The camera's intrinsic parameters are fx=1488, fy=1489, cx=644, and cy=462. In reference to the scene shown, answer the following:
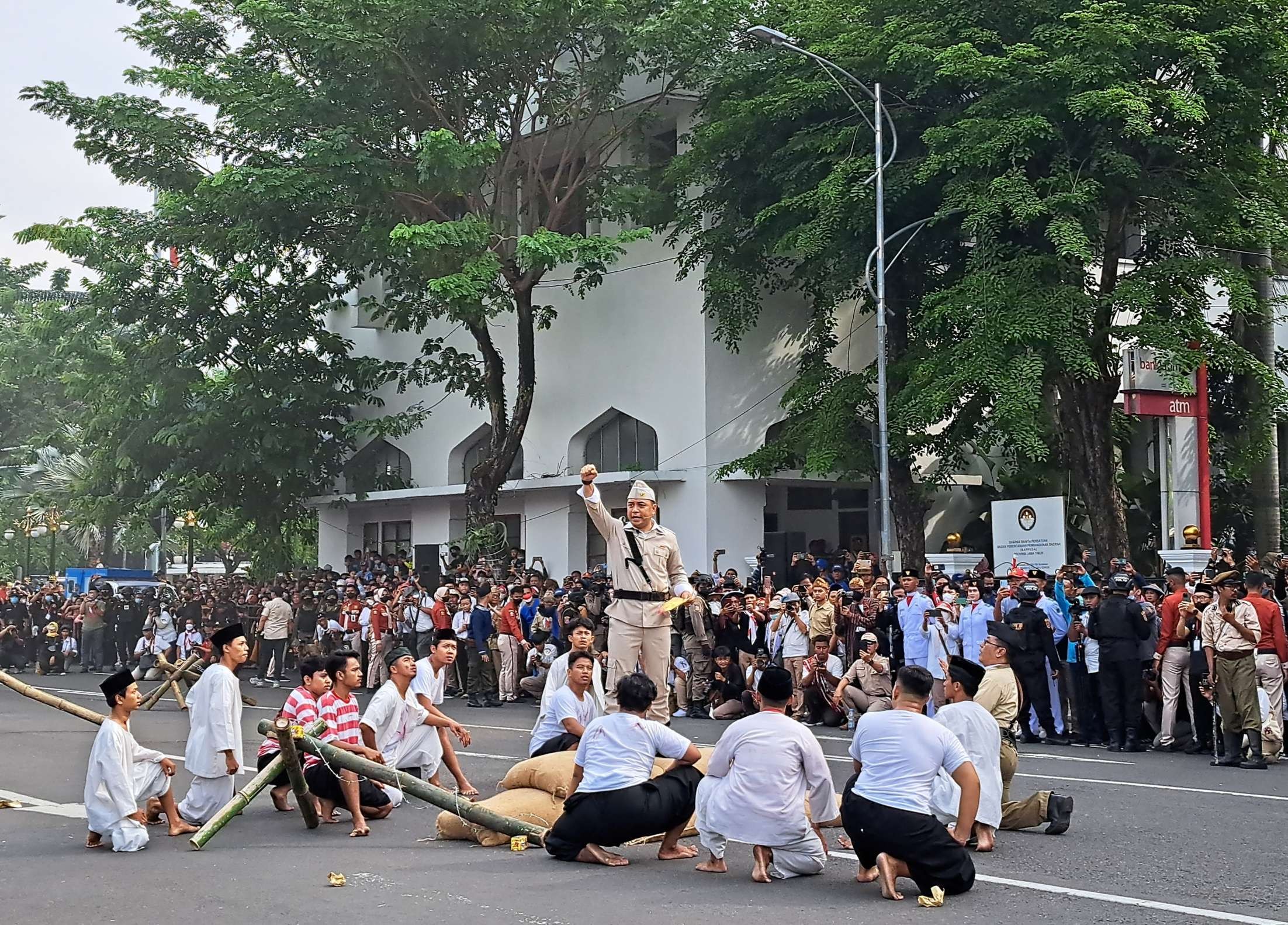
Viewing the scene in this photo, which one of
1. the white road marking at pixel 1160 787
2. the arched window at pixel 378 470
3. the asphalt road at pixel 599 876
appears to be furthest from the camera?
the arched window at pixel 378 470

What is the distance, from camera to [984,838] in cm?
930

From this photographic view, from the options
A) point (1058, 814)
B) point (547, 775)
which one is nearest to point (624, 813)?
point (547, 775)

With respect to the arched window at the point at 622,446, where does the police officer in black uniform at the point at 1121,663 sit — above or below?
below

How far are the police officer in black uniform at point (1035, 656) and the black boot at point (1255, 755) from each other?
8.44ft

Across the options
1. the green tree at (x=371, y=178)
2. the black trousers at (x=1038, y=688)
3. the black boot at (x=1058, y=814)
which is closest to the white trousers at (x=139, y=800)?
the black boot at (x=1058, y=814)

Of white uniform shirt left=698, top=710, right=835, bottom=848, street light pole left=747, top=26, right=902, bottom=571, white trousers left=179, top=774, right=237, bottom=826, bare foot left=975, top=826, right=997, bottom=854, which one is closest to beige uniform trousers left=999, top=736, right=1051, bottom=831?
bare foot left=975, top=826, right=997, bottom=854

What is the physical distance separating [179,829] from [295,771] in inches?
37.4

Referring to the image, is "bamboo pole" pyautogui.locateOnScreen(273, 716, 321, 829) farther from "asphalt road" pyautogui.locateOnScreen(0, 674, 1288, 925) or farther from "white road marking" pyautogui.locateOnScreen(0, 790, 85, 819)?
"white road marking" pyautogui.locateOnScreen(0, 790, 85, 819)

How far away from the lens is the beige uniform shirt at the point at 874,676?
57.0 feet

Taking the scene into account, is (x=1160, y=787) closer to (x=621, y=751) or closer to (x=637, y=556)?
(x=637, y=556)

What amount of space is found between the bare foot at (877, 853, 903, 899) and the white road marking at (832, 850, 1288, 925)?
766mm

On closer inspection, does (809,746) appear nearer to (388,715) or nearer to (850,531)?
(388,715)

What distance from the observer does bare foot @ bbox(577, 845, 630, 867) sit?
8.81 m

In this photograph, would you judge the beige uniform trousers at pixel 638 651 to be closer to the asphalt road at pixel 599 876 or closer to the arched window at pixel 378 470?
the asphalt road at pixel 599 876
